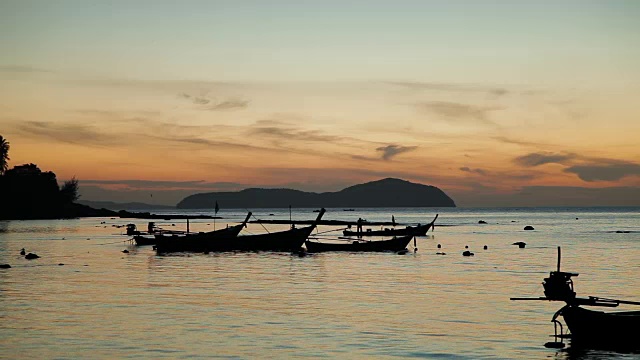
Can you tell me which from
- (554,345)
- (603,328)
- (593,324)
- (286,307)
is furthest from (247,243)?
(603,328)

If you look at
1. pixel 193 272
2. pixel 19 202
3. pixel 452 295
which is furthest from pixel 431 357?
pixel 19 202

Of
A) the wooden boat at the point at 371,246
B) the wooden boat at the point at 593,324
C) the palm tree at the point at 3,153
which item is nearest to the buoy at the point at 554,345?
the wooden boat at the point at 593,324

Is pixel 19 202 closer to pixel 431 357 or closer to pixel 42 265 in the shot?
pixel 42 265

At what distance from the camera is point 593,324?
27.1m

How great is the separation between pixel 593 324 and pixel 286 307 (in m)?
14.9

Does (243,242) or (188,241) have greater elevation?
(188,241)

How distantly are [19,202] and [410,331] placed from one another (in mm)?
185146

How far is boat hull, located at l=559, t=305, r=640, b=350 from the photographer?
26281mm

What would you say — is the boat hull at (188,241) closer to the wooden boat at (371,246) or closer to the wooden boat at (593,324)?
the wooden boat at (371,246)

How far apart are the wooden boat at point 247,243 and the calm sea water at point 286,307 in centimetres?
959

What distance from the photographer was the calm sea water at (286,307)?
26.6 metres

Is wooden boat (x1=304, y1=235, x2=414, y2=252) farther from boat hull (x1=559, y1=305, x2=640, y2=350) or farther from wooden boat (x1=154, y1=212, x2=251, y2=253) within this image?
boat hull (x1=559, y1=305, x2=640, y2=350)

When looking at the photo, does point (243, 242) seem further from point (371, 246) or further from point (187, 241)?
point (371, 246)

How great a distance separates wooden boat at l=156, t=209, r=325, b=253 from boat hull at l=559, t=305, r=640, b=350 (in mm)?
51371
